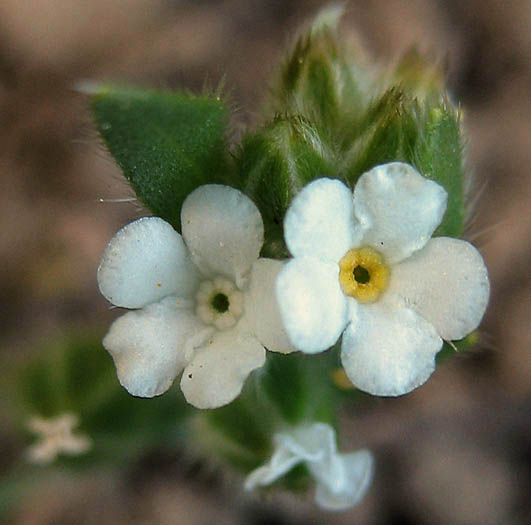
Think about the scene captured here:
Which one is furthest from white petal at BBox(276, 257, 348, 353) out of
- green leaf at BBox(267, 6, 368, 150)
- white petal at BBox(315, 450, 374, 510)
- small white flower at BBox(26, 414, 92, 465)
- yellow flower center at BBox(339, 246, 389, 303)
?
small white flower at BBox(26, 414, 92, 465)

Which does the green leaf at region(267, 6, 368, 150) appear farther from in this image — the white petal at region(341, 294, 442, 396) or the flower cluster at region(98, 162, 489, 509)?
the white petal at region(341, 294, 442, 396)

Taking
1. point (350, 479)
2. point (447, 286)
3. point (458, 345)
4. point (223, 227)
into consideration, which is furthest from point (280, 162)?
point (350, 479)

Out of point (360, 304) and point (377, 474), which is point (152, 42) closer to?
point (377, 474)

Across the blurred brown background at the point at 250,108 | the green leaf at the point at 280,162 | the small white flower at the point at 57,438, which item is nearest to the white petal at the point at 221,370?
the green leaf at the point at 280,162

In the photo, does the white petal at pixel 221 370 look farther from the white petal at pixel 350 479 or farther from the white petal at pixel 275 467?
the white petal at pixel 350 479

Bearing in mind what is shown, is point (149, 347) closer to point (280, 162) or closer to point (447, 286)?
point (280, 162)
